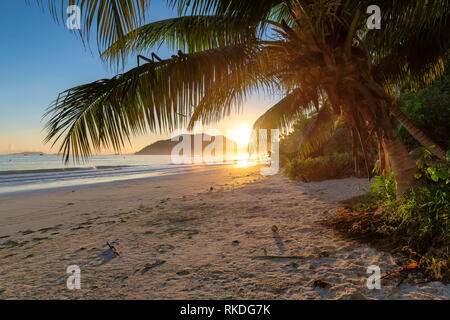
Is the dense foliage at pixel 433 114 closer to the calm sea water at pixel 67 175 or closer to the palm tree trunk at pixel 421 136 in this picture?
the palm tree trunk at pixel 421 136

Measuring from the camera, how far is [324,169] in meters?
9.07

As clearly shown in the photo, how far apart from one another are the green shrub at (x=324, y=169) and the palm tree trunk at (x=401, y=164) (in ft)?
17.6

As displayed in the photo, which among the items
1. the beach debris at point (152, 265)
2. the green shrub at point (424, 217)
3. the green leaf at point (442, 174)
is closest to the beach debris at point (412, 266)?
the green shrub at point (424, 217)

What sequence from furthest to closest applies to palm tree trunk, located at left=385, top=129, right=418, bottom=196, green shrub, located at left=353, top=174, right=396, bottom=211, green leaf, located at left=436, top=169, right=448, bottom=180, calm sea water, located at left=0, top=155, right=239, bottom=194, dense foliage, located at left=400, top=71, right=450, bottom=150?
calm sea water, located at left=0, top=155, right=239, bottom=194
dense foliage, located at left=400, top=71, right=450, bottom=150
green shrub, located at left=353, top=174, right=396, bottom=211
palm tree trunk, located at left=385, top=129, right=418, bottom=196
green leaf, located at left=436, top=169, right=448, bottom=180

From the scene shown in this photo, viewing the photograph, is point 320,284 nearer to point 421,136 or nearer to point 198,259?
point 198,259

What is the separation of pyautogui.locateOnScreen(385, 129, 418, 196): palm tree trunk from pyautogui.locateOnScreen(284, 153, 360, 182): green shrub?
17.6ft

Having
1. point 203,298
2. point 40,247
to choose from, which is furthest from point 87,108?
point 203,298

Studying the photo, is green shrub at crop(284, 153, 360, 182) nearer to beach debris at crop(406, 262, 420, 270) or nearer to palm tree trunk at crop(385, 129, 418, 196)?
palm tree trunk at crop(385, 129, 418, 196)

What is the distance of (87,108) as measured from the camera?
3.03 m

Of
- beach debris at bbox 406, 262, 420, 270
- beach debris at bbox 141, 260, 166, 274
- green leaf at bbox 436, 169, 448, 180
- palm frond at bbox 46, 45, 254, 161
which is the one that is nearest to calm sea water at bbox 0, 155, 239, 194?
palm frond at bbox 46, 45, 254, 161

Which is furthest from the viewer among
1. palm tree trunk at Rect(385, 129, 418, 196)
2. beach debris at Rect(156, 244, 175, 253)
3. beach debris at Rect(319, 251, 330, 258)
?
palm tree trunk at Rect(385, 129, 418, 196)

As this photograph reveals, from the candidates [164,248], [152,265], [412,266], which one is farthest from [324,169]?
[152,265]

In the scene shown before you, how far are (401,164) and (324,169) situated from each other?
577 centimetres

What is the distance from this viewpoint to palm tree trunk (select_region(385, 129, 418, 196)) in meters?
3.37
